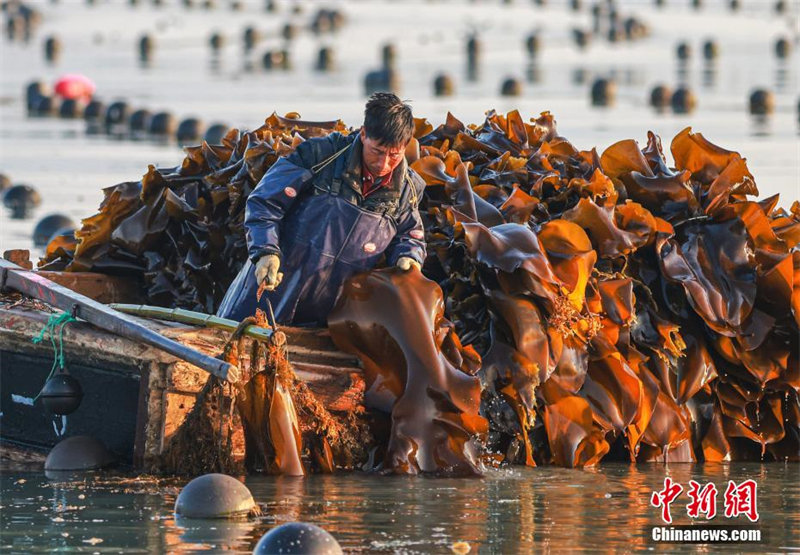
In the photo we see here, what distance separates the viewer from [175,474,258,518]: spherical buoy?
740 centimetres

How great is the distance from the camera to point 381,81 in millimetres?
35125

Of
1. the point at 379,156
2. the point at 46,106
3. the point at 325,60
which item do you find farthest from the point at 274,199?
the point at 325,60

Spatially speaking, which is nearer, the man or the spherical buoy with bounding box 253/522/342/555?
the spherical buoy with bounding box 253/522/342/555

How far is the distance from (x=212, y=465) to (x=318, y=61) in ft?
112

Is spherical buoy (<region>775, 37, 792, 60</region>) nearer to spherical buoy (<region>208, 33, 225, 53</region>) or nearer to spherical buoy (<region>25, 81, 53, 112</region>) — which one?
spherical buoy (<region>208, 33, 225, 53</region>)

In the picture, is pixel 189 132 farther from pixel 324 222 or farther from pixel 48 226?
pixel 324 222

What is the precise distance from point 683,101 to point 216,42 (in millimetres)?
19805

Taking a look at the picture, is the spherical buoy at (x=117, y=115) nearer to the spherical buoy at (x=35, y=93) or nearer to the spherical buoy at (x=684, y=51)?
the spherical buoy at (x=35, y=93)

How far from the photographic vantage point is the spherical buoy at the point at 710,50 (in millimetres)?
43991

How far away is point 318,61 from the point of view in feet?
137

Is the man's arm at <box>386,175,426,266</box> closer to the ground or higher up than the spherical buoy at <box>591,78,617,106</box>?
closer to the ground

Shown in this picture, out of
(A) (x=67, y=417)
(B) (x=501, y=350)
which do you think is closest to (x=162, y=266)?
(A) (x=67, y=417)

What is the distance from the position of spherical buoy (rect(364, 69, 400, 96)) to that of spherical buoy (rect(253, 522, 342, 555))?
2841 cm

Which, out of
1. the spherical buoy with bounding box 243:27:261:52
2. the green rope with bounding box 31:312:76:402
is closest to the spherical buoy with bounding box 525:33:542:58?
the spherical buoy with bounding box 243:27:261:52
